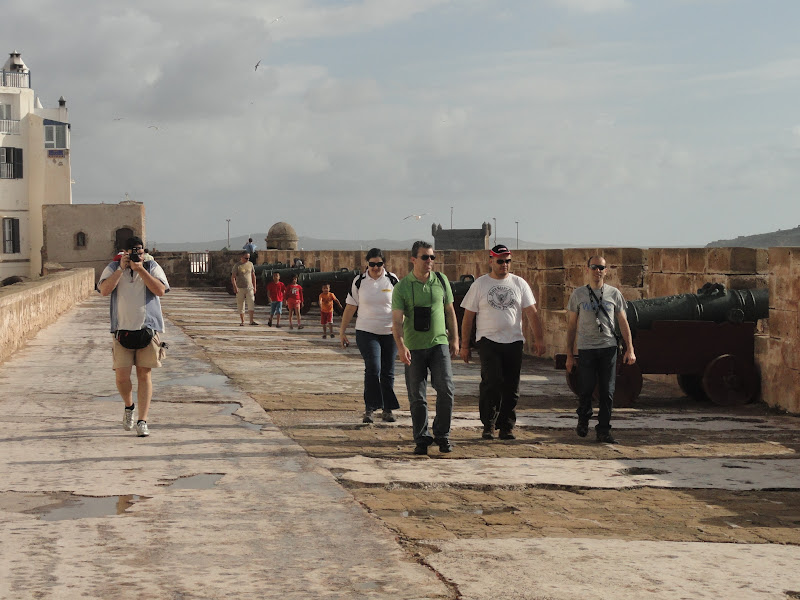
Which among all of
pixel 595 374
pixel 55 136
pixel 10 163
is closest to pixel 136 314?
pixel 595 374

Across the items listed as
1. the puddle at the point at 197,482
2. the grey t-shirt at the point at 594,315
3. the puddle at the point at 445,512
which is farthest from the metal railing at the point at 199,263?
the puddle at the point at 445,512

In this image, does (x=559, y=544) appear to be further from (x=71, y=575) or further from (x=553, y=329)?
(x=553, y=329)

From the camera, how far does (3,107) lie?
213ft

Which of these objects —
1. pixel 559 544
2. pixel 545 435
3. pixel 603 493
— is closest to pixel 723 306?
pixel 545 435

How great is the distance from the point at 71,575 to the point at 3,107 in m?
65.3

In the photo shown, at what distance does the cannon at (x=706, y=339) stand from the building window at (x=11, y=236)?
5680cm

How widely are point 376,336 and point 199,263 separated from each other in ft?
144

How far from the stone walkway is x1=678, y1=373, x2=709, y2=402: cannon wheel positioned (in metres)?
0.45

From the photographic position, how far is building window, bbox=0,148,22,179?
63.6 m

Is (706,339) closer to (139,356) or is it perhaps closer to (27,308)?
(139,356)

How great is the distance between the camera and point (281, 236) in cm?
5175

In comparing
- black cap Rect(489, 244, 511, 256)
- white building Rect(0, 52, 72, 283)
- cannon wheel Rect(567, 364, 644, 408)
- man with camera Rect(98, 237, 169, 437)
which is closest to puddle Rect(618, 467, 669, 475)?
black cap Rect(489, 244, 511, 256)

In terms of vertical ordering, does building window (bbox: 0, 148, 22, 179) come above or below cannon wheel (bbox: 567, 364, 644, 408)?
above

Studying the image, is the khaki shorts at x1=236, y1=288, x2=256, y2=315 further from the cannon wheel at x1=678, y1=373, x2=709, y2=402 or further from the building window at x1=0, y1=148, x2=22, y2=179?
the building window at x1=0, y1=148, x2=22, y2=179
